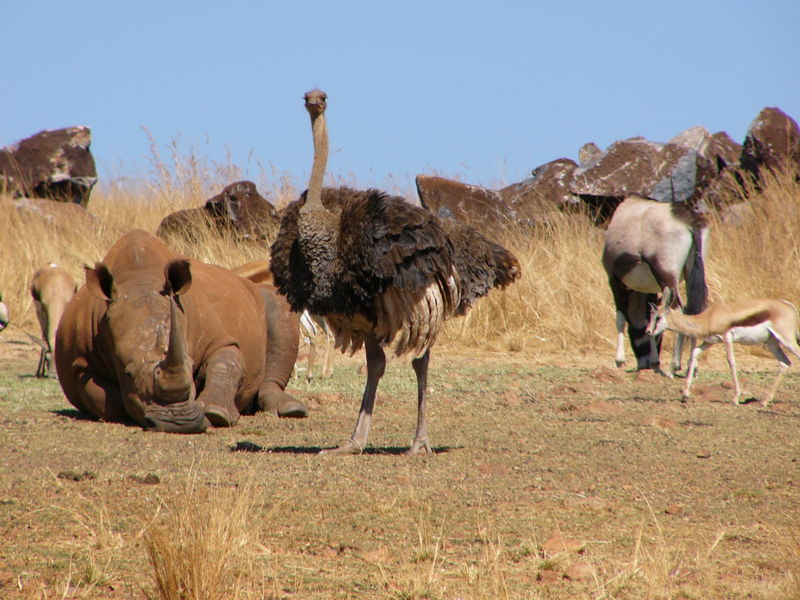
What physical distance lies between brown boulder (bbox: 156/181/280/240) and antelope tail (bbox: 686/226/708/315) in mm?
6341

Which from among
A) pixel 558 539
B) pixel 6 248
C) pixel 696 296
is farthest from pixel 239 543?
pixel 6 248

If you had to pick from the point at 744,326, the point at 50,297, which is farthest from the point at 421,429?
the point at 50,297

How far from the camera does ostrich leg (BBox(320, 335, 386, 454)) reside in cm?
676

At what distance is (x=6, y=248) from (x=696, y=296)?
9.64 m

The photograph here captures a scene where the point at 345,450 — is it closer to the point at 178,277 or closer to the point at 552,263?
the point at 178,277

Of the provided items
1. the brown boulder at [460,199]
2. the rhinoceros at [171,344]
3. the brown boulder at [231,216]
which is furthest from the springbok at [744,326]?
the brown boulder at [231,216]

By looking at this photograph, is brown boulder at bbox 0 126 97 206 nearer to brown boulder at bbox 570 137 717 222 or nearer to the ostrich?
brown boulder at bbox 570 137 717 222

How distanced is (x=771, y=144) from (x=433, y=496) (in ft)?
42.4

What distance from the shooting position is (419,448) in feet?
22.5

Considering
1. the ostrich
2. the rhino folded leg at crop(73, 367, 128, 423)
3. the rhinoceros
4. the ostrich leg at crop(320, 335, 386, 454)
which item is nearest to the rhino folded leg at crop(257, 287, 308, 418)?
the rhinoceros

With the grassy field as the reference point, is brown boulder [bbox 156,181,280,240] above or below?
above

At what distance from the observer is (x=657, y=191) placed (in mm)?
16750

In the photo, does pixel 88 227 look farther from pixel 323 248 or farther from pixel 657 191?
pixel 323 248

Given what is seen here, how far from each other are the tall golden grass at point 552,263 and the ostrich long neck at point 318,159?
7125 mm
